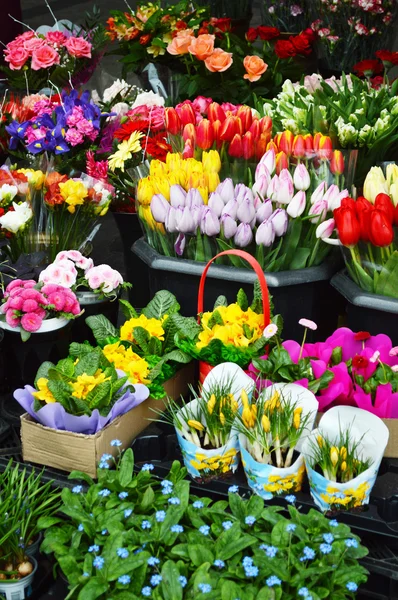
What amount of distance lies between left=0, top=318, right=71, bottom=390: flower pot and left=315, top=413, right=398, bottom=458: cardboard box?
29.6 inches

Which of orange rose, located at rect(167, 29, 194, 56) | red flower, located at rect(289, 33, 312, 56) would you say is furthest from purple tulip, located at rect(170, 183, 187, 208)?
red flower, located at rect(289, 33, 312, 56)

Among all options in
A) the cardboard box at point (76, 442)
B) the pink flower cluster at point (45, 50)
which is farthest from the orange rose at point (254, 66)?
the cardboard box at point (76, 442)

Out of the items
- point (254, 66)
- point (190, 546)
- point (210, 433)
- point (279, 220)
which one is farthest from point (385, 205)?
point (254, 66)

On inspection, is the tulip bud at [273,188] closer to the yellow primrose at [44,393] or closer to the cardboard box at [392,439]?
the cardboard box at [392,439]

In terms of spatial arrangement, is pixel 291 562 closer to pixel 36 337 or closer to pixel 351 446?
pixel 351 446

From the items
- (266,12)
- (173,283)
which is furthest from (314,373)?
(266,12)

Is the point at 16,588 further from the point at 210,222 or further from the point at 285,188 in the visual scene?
the point at 285,188

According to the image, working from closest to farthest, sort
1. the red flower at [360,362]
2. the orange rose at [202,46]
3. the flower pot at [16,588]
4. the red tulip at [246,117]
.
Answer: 1. the flower pot at [16,588]
2. the red flower at [360,362]
3. the red tulip at [246,117]
4. the orange rose at [202,46]

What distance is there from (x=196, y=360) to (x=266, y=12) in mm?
2987

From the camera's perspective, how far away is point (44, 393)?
190 cm

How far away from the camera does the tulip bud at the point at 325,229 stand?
2.19 metres

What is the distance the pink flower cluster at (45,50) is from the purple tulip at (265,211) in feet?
5.16

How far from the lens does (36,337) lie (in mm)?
2213

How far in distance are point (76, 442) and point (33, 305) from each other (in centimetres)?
47
